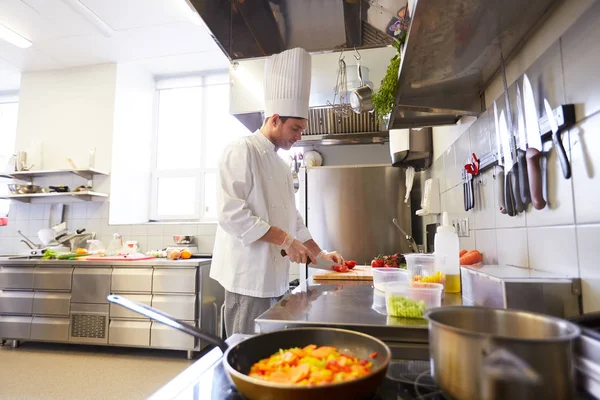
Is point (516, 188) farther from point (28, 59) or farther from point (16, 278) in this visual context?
point (28, 59)

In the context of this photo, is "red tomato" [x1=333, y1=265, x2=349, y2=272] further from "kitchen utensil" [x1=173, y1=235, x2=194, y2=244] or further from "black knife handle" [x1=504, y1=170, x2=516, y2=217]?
"kitchen utensil" [x1=173, y1=235, x2=194, y2=244]

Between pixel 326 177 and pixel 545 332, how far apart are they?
2.18 meters

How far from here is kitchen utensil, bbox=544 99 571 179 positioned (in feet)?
2.11

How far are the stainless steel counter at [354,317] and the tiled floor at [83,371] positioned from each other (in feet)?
5.06

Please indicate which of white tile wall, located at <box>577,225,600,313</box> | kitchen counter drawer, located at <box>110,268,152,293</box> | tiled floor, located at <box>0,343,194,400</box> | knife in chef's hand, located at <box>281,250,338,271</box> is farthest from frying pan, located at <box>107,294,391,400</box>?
kitchen counter drawer, located at <box>110,268,152,293</box>

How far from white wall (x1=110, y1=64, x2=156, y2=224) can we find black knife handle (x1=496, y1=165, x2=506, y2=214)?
3326 millimetres

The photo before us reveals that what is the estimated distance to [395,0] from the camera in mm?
1344

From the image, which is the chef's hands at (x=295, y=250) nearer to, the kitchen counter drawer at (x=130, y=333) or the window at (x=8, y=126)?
the kitchen counter drawer at (x=130, y=333)

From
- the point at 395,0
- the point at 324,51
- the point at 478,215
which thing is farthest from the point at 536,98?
the point at 324,51

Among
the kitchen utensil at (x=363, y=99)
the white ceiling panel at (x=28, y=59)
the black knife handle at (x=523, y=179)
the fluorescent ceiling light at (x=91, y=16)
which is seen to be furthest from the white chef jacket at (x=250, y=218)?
the white ceiling panel at (x=28, y=59)

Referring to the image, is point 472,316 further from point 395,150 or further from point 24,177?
point 24,177

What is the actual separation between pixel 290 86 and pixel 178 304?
6.32 ft

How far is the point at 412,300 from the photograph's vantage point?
0.74 m

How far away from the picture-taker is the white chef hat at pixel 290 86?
145 centimetres
